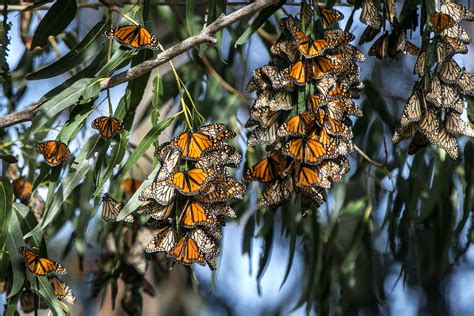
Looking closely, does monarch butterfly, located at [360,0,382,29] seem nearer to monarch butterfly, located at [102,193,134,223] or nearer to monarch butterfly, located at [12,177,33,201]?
monarch butterfly, located at [102,193,134,223]

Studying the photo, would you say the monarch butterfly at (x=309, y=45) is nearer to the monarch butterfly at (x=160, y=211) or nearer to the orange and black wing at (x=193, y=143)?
the orange and black wing at (x=193, y=143)

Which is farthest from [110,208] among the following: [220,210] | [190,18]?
[190,18]

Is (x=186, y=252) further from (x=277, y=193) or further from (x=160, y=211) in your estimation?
(x=277, y=193)

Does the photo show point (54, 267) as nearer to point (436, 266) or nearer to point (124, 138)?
point (124, 138)

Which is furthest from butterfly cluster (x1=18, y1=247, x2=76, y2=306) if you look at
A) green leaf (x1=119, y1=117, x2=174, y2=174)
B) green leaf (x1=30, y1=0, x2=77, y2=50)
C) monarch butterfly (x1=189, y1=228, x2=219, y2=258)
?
green leaf (x1=30, y1=0, x2=77, y2=50)

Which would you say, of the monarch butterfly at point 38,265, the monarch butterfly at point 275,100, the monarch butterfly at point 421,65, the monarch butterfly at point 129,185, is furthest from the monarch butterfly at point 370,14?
the monarch butterfly at point 129,185

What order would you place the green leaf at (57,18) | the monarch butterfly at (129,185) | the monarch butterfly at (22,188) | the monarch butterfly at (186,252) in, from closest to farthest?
the monarch butterfly at (186,252)
the green leaf at (57,18)
the monarch butterfly at (22,188)
the monarch butterfly at (129,185)

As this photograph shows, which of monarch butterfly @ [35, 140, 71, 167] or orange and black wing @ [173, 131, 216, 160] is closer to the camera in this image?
orange and black wing @ [173, 131, 216, 160]
